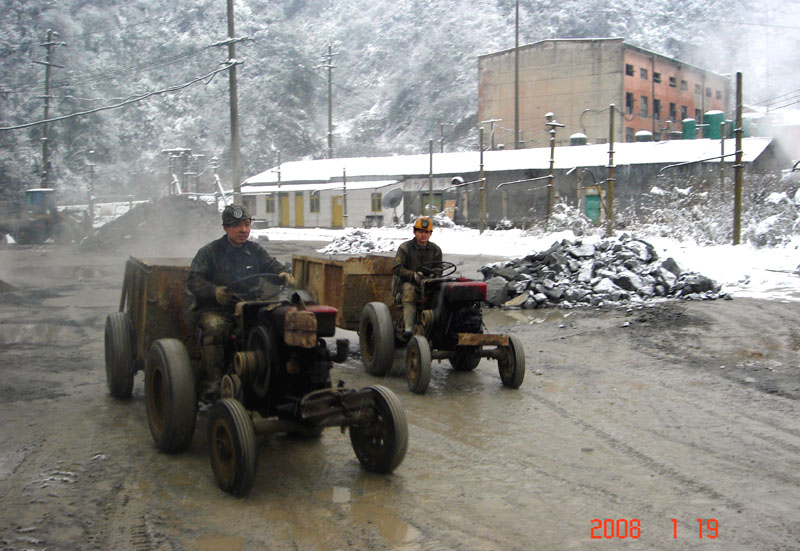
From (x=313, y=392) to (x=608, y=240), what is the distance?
11.3m

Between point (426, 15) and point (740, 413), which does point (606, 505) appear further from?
point (426, 15)

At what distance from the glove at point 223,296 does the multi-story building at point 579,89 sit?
4966 cm

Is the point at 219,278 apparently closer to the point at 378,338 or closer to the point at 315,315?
the point at 315,315

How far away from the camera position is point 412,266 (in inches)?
327

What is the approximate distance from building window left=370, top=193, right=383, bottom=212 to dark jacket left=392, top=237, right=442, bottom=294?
127 feet

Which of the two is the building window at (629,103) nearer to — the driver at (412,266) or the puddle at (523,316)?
the puddle at (523,316)

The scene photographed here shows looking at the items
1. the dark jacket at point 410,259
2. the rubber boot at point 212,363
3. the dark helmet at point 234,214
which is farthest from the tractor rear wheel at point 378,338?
the rubber boot at point 212,363

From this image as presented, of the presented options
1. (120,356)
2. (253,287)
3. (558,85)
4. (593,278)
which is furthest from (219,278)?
(558,85)

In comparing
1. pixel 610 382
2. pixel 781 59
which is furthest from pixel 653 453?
pixel 781 59

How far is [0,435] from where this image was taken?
234 inches

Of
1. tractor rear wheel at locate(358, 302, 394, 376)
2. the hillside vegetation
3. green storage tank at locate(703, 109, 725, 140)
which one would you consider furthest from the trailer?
the hillside vegetation

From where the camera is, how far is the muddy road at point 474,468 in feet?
13.4

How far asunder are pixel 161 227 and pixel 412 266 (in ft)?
87.7

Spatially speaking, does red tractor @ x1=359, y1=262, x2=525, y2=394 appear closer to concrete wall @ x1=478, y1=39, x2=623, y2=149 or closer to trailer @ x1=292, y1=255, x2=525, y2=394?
trailer @ x1=292, y1=255, x2=525, y2=394
